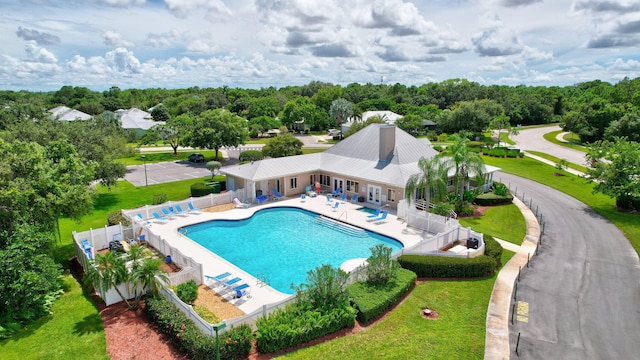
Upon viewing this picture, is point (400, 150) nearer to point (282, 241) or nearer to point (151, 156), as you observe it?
point (282, 241)

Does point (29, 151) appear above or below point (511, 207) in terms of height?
above

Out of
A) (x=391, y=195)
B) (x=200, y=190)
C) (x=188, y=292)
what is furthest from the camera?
(x=200, y=190)

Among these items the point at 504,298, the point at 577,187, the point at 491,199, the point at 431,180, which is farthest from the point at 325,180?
the point at 577,187

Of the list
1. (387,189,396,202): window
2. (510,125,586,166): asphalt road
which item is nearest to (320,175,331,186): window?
(387,189,396,202): window

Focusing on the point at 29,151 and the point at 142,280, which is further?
the point at 29,151

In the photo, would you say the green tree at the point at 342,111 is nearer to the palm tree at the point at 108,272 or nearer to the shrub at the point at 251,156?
the shrub at the point at 251,156

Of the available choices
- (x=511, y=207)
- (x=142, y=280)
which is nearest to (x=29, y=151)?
(x=142, y=280)

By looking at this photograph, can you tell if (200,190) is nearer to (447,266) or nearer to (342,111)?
(447,266)
